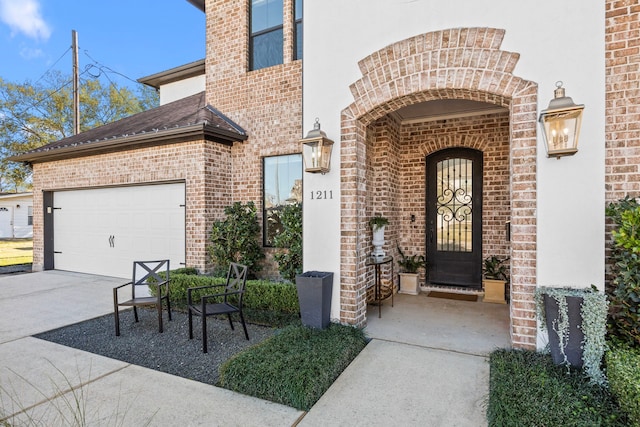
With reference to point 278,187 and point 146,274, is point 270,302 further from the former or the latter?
point 278,187

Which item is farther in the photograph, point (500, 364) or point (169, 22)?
point (169, 22)

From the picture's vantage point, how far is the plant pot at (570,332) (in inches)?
115

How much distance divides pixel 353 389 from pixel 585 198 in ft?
9.24

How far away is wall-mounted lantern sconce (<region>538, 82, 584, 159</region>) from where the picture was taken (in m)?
3.01

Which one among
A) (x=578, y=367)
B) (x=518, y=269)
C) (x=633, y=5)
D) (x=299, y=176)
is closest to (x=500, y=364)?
(x=578, y=367)

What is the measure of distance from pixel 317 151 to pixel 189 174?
3.43m

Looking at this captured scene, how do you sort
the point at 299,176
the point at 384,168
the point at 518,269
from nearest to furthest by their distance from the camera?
the point at 518,269, the point at 384,168, the point at 299,176

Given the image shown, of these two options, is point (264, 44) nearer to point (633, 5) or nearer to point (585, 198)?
point (633, 5)

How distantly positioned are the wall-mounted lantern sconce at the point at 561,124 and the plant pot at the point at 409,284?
139 inches

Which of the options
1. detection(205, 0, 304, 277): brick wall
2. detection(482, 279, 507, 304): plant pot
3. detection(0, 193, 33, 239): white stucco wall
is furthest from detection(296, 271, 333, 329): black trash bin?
detection(0, 193, 33, 239): white stucco wall

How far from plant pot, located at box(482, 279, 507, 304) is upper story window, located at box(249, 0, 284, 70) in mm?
5697

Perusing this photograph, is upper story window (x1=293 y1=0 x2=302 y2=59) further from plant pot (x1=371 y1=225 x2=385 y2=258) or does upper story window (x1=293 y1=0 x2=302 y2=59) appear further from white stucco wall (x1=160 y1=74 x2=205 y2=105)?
white stucco wall (x1=160 y1=74 x2=205 y2=105)

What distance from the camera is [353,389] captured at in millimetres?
2936

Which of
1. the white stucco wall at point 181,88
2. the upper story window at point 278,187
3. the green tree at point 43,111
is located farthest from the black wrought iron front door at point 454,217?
the green tree at point 43,111
